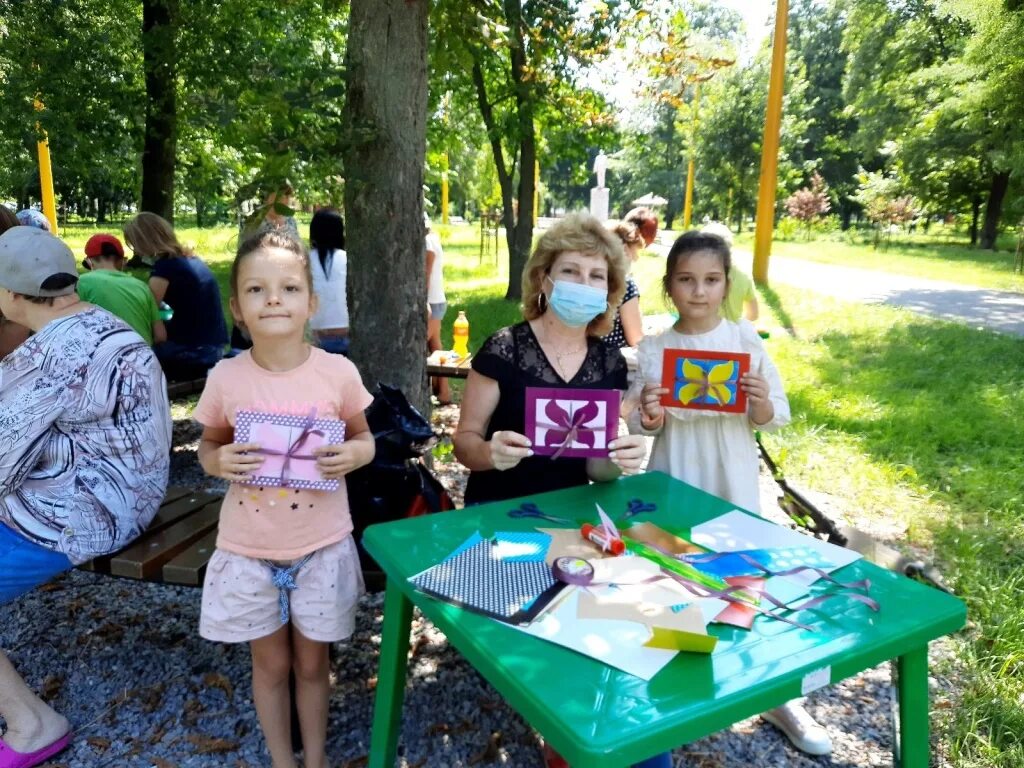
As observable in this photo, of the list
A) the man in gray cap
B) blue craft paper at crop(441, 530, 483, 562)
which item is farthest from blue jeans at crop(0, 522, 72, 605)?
blue craft paper at crop(441, 530, 483, 562)

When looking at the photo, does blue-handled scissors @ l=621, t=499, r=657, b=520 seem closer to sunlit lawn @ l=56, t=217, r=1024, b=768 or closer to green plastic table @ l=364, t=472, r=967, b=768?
green plastic table @ l=364, t=472, r=967, b=768

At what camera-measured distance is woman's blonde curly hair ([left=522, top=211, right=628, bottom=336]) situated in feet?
8.01

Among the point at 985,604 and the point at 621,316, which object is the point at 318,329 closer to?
the point at 621,316

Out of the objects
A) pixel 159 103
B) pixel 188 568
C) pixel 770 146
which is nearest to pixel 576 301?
pixel 188 568

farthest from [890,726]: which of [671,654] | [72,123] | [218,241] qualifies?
[218,241]

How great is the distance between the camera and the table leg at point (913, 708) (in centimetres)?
171

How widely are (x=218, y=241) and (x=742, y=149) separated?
63.8 ft

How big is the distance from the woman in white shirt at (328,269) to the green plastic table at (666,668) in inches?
123

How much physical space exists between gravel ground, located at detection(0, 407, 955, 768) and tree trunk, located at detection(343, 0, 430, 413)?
4.11ft

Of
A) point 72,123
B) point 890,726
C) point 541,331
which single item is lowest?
point 890,726

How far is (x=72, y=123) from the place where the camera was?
8797 millimetres

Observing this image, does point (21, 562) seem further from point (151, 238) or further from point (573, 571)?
point (151, 238)

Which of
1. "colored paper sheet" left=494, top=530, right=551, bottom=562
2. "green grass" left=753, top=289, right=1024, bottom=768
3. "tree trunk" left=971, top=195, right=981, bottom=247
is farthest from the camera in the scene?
"tree trunk" left=971, top=195, right=981, bottom=247

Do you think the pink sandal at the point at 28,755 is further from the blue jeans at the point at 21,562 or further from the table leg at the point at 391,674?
the table leg at the point at 391,674
